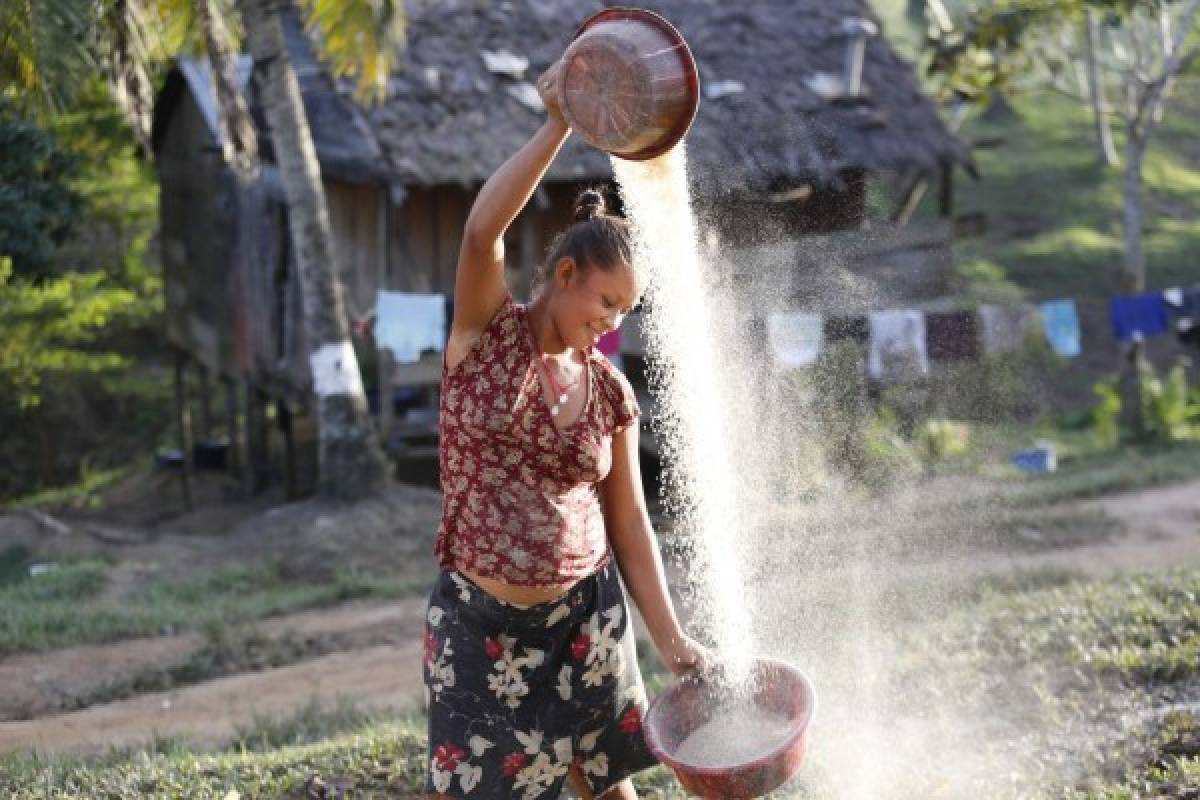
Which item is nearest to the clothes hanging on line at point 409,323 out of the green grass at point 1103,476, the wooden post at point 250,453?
the wooden post at point 250,453

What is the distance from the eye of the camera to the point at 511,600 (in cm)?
307

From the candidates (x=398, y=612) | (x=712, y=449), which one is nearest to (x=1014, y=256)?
(x=398, y=612)

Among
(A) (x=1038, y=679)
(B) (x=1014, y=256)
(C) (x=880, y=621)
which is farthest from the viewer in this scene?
(B) (x=1014, y=256)

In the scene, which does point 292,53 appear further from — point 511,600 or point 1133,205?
point 511,600

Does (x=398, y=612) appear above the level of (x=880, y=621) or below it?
below

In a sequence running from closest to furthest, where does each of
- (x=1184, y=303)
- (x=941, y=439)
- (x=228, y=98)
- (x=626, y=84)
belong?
(x=626, y=84), (x=228, y=98), (x=941, y=439), (x=1184, y=303)

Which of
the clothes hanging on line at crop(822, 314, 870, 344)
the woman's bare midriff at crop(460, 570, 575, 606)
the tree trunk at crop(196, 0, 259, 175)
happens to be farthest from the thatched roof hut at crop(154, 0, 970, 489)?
the woman's bare midriff at crop(460, 570, 575, 606)

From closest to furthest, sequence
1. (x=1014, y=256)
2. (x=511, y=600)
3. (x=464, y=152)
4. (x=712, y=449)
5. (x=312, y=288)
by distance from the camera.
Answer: (x=511, y=600) < (x=712, y=449) < (x=312, y=288) < (x=464, y=152) < (x=1014, y=256)

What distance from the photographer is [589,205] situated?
3.16 m

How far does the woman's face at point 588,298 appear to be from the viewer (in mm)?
2975

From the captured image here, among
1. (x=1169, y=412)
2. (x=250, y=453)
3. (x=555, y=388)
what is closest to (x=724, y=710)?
(x=555, y=388)

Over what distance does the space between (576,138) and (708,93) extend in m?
2.06

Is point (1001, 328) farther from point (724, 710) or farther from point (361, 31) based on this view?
point (724, 710)

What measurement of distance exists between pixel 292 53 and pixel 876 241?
27.4 ft
